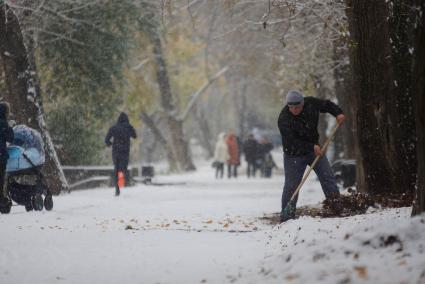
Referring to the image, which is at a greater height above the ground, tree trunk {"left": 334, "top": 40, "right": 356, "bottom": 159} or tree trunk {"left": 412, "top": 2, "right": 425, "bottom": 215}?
tree trunk {"left": 334, "top": 40, "right": 356, "bottom": 159}

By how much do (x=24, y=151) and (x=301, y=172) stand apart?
4958 mm

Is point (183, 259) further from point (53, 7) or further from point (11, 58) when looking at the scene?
point (53, 7)

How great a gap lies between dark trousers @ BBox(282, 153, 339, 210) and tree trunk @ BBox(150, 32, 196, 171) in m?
22.5

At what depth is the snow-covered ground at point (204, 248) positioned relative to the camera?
6.34 meters

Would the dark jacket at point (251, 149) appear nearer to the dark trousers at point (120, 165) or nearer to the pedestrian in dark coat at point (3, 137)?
the dark trousers at point (120, 165)

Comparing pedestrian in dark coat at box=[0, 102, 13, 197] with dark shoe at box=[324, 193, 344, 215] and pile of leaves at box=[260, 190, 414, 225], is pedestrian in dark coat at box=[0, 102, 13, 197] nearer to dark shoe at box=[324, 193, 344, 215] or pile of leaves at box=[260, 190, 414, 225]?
pile of leaves at box=[260, 190, 414, 225]

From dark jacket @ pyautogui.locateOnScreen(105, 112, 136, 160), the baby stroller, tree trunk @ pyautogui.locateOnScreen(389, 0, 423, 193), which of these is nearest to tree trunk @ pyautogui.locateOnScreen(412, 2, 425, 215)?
tree trunk @ pyautogui.locateOnScreen(389, 0, 423, 193)

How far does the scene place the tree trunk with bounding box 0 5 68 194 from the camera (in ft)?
57.4

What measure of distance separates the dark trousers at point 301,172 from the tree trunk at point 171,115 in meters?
22.5

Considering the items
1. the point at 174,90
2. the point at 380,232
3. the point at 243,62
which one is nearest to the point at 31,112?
the point at 380,232

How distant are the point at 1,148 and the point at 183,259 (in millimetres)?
5570

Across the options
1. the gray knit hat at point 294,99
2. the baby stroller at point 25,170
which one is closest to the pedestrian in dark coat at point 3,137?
the baby stroller at point 25,170

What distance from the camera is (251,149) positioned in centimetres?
3127

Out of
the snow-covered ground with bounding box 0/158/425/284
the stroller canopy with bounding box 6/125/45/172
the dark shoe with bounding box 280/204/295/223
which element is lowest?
the snow-covered ground with bounding box 0/158/425/284
